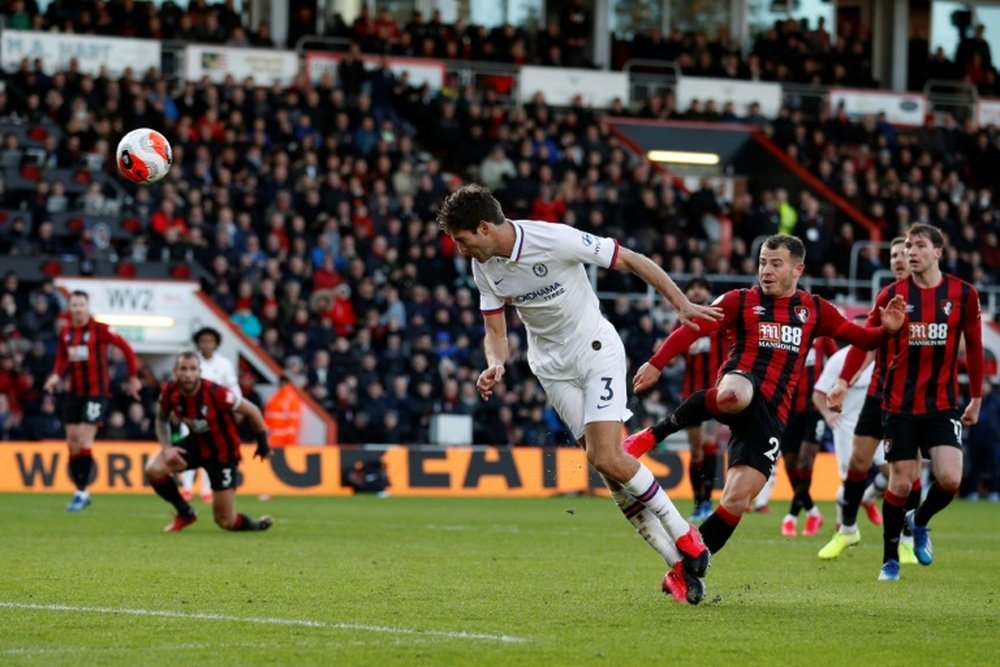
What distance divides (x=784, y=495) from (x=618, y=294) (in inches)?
244

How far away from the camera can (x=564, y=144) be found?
35.2m

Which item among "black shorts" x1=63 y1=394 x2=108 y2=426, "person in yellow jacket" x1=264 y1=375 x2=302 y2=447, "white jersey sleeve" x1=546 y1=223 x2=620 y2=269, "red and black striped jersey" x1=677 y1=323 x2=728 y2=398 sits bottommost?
"person in yellow jacket" x1=264 y1=375 x2=302 y2=447

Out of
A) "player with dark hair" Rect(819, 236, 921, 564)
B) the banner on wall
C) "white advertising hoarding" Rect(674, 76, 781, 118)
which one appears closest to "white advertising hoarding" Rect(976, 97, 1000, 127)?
"white advertising hoarding" Rect(674, 76, 781, 118)

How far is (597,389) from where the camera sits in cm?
1011

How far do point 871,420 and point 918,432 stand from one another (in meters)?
1.24

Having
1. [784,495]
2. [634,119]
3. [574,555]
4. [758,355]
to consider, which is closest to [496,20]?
[634,119]

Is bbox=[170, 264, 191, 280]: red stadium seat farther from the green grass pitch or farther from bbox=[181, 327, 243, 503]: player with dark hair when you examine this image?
the green grass pitch

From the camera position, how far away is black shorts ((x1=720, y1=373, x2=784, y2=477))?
10719 mm

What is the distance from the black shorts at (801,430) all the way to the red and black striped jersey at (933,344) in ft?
19.6

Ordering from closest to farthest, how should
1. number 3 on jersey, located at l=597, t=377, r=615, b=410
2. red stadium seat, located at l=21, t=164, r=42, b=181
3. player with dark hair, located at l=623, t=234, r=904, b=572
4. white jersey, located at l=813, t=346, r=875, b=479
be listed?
number 3 on jersey, located at l=597, t=377, r=615, b=410, player with dark hair, located at l=623, t=234, r=904, b=572, white jersey, located at l=813, t=346, r=875, b=479, red stadium seat, located at l=21, t=164, r=42, b=181

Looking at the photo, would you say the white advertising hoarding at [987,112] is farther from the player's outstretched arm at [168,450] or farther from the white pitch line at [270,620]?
the white pitch line at [270,620]

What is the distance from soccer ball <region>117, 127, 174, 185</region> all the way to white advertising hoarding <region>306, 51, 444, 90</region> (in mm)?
20983

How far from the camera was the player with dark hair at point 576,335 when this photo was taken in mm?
9867

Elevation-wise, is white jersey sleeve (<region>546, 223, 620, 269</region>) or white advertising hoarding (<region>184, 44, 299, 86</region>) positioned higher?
white advertising hoarding (<region>184, 44, 299, 86</region>)
